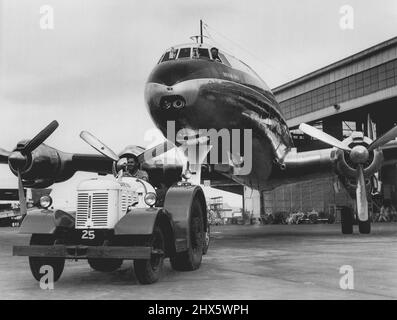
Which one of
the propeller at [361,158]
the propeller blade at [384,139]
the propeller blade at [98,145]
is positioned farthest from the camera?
the propeller at [361,158]

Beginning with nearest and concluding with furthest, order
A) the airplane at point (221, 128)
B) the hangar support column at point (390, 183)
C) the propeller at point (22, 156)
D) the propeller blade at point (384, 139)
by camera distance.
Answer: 1. the airplane at point (221, 128)
2. the propeller blade at point (384, 139)
3. the propeller at point (22, 156)
4. the hangar support column at point (390, 183)

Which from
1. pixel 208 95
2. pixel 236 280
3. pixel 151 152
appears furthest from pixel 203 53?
pixel 236 280

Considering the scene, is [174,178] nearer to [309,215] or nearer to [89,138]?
[89,138]

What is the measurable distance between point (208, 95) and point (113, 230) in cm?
721

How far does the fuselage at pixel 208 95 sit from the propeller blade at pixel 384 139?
4.02 meters

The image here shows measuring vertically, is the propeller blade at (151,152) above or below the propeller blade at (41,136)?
below

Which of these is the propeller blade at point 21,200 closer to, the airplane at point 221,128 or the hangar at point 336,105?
the airplane at point 221,128

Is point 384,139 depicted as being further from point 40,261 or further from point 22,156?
point 22,156

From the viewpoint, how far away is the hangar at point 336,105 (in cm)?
3488

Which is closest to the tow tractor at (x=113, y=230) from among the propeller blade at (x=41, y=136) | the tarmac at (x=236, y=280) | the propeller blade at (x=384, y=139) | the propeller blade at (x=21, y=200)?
the tarmac at (x=236, y=280)

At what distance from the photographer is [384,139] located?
17984 mm

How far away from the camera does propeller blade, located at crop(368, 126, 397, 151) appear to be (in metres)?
17.8
